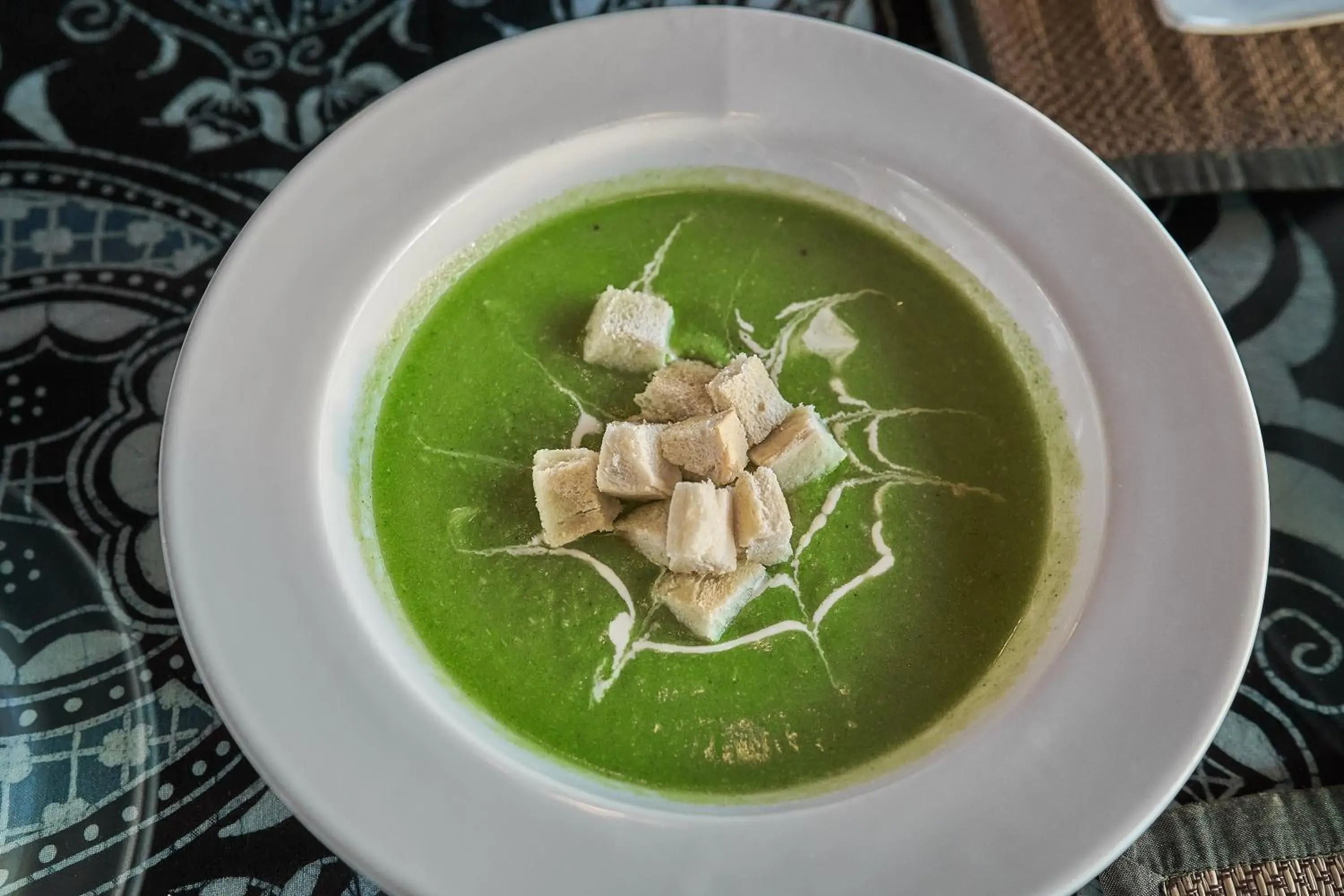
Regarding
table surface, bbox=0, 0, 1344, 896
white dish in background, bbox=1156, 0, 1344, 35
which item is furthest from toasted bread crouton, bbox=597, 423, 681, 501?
white dish in background, bbox=1156, 0, 1344, 35

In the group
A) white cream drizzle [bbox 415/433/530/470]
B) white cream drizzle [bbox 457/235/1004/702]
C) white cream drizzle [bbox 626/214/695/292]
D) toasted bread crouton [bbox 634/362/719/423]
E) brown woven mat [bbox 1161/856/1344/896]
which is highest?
white cream drizzle [bbox 626/214/695/292]

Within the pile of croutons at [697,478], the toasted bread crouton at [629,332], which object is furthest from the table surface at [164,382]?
the toasted bread crouton at [629,332]

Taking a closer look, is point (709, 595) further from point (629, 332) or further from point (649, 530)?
point (629, 332)

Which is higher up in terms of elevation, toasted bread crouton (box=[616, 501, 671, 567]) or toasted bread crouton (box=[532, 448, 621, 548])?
toasted bread crouton (box=[532, 448, 621, 548])

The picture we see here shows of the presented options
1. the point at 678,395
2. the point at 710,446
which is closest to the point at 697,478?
the point at 710,446

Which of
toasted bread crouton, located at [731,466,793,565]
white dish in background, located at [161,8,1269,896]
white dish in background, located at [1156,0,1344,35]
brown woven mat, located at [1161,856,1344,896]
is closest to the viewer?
white dish in background, located at [161,8,1269,896]

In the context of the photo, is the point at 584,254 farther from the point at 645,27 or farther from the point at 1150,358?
the point at 1150,358

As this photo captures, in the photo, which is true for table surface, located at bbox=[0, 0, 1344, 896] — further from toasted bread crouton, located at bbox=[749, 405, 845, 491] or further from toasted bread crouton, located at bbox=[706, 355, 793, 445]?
toasted bread crouton, located at bbox=[706, 355, 793, 445]
